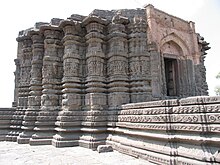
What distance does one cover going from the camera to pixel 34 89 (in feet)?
26.6

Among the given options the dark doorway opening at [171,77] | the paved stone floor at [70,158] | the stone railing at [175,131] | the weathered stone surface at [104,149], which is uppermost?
the dark doorway opening at [171,77]

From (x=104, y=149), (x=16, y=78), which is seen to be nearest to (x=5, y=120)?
(x=16, y=78)

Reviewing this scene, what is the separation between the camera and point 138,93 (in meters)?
7.14

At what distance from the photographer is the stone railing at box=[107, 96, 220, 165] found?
11.1 ft

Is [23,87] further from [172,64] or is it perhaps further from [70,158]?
[172,64]

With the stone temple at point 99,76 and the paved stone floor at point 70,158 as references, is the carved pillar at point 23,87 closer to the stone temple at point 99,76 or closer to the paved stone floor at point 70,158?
the stone temple at point 99,76

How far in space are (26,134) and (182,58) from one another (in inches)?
285

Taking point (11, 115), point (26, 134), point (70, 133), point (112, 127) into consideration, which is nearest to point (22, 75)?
point (11, 115)

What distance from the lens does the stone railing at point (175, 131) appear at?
3395 mm

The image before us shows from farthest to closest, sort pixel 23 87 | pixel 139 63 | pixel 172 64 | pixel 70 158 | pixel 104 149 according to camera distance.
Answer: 1. pixel 172 64
2. pixel 23 87
3. pixel 139 63
4. pixel 104 149
5. pixel 70 158

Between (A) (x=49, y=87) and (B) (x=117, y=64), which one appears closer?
(B) (x=117, y=64)

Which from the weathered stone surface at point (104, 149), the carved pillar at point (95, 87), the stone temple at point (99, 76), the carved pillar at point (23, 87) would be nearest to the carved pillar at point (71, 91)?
the stone temple at point (99, 76)

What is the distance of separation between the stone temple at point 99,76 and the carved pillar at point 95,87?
0.11ft

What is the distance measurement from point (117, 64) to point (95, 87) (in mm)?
Answer: 1169
